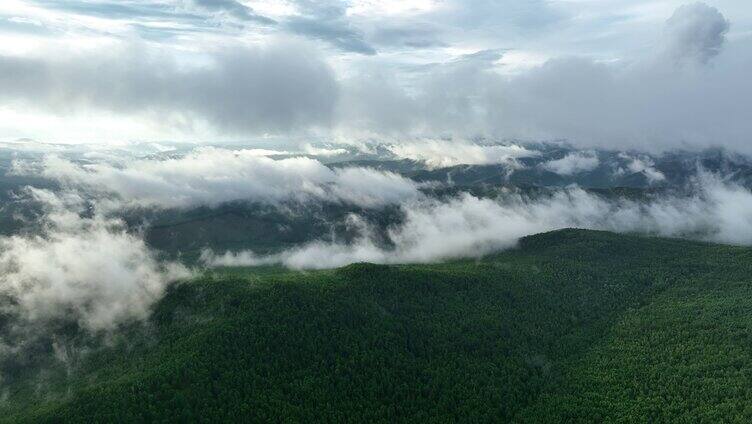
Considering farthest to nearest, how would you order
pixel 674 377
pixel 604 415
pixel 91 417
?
pixel 674 377, pixel 604 415, pixel 91 417

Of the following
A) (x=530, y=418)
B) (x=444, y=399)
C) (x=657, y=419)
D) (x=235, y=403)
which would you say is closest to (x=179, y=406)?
(x=235, y=403)

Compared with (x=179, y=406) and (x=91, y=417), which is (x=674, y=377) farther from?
(x=91, y=417)

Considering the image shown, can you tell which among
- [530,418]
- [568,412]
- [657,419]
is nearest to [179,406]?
[530,418]

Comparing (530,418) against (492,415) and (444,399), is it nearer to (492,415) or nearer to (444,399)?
(492,415)

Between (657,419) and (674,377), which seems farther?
(674,377)

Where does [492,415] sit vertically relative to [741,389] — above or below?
below

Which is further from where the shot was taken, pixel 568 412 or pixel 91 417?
pixel 568 412

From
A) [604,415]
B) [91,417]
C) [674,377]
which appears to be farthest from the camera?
[674,377]

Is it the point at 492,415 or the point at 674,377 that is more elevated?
the point at 674,377
